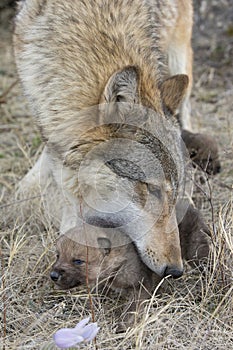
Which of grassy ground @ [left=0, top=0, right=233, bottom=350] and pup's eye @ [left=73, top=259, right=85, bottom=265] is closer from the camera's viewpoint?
grassy ground @ [left=0, top=0, right=233, bottom=350]

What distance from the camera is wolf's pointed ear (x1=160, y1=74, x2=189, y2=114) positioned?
4.23 m

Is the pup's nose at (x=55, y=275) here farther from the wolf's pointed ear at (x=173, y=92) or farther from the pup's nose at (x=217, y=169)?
the pup's nose at (x=217, y=169)

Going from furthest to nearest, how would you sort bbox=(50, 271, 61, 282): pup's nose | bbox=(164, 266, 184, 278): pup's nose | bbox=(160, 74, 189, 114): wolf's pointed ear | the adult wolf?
1. bbox=(160, 74, 189, 114): wolf's pointed ear
2. the adult wolf
3. bbox=(164, 266, 184, 278): pup's nose
4. bbox=(50, 271, 61, 282): pup's nose

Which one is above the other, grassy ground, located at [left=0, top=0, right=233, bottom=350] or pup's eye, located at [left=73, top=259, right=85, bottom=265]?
pup's eye, located at [left=73, top=259, right=85, bottom=265]

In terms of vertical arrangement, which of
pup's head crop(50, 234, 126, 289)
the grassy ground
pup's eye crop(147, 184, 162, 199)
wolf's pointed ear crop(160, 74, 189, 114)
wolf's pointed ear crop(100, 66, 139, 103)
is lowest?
the grassy ground

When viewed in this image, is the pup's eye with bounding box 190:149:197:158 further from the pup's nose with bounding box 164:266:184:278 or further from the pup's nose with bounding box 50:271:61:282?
Result: the pup's nose with bounding box 50:271:61:282

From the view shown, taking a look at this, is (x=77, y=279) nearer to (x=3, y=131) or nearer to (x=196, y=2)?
(x=3, y=131)

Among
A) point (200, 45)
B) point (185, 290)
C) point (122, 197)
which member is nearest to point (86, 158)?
point (122, 197)

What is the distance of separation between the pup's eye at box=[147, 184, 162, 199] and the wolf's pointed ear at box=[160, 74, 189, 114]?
2.16ft

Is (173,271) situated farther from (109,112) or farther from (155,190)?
(109,112)

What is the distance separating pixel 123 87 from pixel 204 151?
1795mm

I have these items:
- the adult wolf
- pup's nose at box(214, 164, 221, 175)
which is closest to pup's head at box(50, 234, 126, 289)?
the adult wolf

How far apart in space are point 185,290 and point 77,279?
830 millimetres

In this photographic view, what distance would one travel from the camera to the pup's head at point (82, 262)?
11.5 ft
